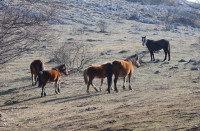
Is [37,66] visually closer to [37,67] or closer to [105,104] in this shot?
[37,67]

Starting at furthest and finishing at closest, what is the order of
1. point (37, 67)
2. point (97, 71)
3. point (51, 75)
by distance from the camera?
point (37, 67), point (51, 75), point (97, 71)

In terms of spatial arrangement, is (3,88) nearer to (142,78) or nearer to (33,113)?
(33,113)

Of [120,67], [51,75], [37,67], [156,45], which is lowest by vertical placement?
[51,75]

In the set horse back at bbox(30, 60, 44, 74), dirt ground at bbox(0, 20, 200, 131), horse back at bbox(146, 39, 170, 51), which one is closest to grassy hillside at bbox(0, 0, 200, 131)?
dirt ground at bbox(0, 20, 200, 131)

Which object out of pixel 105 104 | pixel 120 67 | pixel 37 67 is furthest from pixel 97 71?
pixel 37 67

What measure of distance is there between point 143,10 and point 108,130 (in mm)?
78346

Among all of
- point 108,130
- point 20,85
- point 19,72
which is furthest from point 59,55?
point 108,130

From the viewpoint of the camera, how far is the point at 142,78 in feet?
55.8

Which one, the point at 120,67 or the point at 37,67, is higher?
the point at 120,67

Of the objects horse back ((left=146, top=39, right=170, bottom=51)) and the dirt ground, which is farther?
horse back ((left=146, top=39, right=170, bottom=51))

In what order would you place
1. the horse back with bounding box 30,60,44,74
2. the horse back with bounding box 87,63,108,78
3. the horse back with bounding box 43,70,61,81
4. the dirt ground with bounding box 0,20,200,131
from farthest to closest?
the horse back with bounding box 30,60,44,74 → the horse back with bounding box 43,70,61,81 → the horse back with bounding box 87,63,108,78 → the dirt ground with bounding box 0,20,200,131

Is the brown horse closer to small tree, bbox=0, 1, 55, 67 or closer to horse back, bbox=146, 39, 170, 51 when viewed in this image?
small tree, bbox=0, 1, 55, 67

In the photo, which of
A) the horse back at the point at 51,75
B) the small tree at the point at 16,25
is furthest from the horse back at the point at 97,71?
the small tree at the point at 16,25

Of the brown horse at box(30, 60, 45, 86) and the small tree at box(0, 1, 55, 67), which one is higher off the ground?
the small tree at box(0, 1, 55, 67)
